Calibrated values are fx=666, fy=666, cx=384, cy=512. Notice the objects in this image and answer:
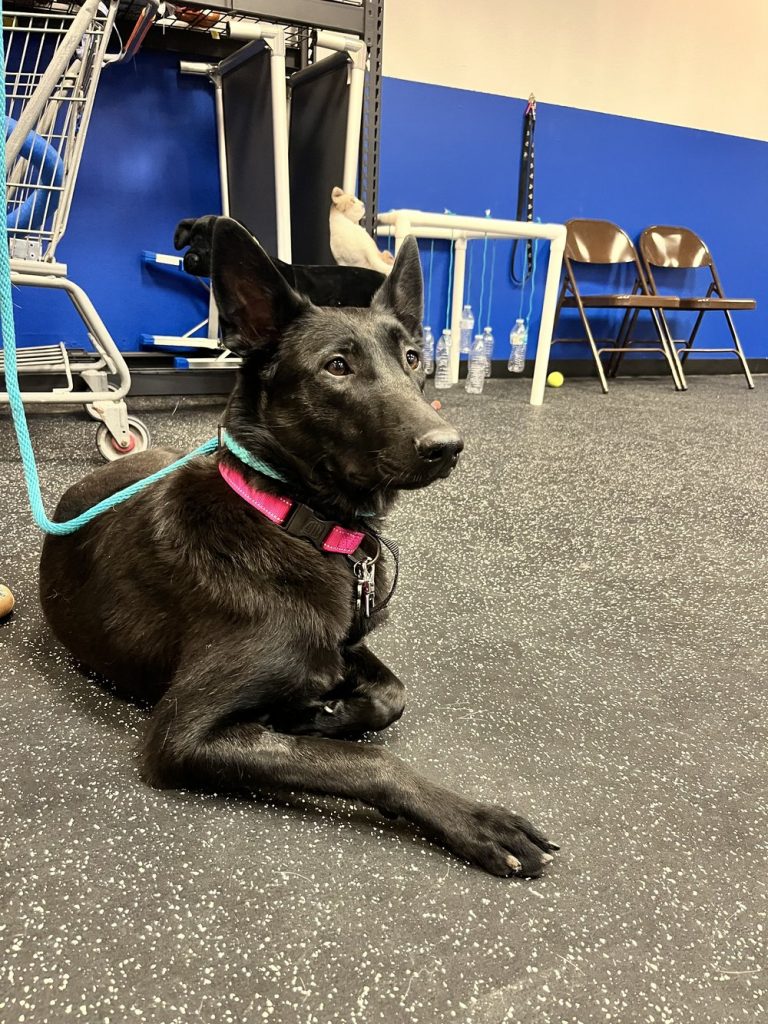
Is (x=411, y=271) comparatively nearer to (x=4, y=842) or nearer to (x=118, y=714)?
(x=118, y=714)

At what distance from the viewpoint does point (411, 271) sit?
123 centimetres

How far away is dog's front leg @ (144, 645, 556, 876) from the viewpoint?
0.83 meters

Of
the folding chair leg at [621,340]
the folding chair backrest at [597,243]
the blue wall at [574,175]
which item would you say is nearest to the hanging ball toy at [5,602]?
the blue wall at [574,175]

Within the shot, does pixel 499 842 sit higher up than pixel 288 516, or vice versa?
pixel 288 516

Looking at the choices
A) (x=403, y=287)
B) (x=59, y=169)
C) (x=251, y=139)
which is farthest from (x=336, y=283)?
(x=251, y=139)

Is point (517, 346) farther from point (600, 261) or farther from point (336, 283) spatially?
point (336, 283)

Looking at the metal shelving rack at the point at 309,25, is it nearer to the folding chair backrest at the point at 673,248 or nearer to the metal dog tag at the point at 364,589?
the metal dog tag at the point at 364,589

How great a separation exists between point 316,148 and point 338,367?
2580 mm

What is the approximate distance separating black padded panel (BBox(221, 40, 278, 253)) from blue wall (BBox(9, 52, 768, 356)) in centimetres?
37

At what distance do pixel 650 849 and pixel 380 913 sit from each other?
37 cm

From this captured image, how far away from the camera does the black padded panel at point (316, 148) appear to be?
2.90 m

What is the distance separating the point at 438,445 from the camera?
909 millimetres

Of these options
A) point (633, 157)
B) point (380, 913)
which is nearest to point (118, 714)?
point (380, 913)

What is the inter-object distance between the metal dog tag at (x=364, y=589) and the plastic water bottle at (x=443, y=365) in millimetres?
3385
